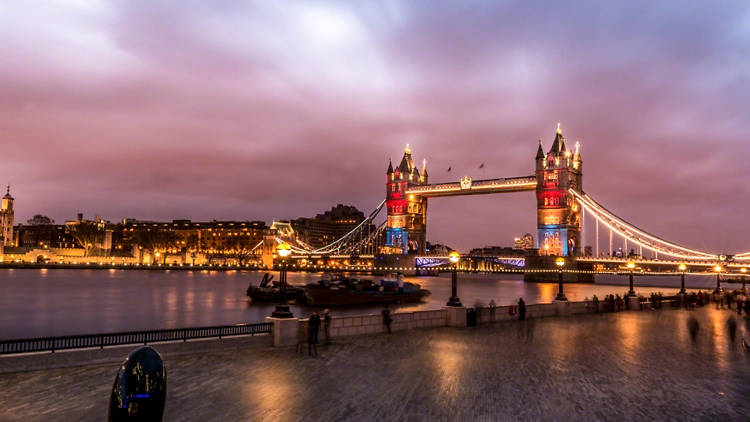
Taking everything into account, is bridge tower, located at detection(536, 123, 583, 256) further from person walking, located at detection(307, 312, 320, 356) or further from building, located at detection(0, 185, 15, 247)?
building, located at detection(0, 185, 15, 247)

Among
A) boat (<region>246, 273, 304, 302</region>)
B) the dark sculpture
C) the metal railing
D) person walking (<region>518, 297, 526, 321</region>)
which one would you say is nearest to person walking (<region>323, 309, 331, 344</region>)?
the metal railing

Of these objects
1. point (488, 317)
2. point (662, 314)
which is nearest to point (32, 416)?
point (488, 317)

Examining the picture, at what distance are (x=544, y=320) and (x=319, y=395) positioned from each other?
758 inches

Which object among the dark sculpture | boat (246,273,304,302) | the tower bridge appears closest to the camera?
the dark sculpture

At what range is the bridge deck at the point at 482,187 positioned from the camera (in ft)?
427

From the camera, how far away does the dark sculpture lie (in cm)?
474

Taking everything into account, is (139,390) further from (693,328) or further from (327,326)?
(693,328)

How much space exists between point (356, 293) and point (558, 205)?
7842 cm

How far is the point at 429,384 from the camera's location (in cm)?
1324

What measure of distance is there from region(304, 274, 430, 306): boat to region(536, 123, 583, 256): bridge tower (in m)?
65.6

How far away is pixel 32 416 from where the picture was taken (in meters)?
10.0

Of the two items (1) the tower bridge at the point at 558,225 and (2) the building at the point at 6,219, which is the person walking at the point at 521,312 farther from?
(2) the building at the point at 6,219

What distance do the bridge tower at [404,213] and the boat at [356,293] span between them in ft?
272

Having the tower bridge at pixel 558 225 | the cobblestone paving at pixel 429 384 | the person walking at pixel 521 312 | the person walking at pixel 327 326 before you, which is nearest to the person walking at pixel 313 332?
the cobblestone paving at pixel 429 384
